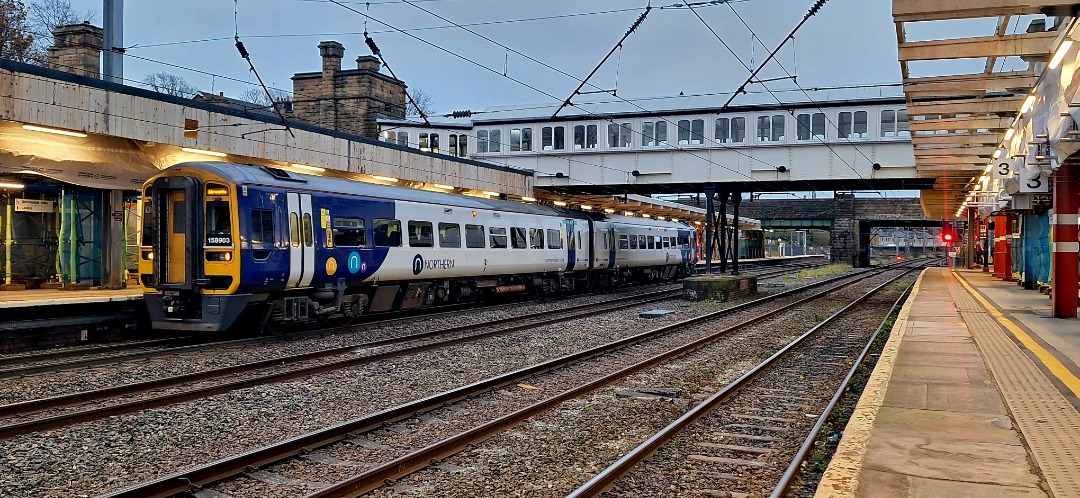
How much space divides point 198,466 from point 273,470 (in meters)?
0.56

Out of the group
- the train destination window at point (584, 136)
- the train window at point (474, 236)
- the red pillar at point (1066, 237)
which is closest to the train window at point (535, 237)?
the train window at point (474, 236)

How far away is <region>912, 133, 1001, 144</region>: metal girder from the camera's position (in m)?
17.8

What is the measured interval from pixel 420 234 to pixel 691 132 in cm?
1496

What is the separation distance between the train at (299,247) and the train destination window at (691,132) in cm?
1019


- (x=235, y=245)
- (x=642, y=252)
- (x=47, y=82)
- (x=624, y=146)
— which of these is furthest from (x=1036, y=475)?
(x=642, y=252)

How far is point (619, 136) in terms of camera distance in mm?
30078

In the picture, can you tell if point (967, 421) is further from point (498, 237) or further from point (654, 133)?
point (654, 133)

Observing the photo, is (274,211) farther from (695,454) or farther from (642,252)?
(642,252)

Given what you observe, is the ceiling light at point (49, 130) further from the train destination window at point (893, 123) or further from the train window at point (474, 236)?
the train destination window at point (893, 123)

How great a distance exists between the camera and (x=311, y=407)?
889cm

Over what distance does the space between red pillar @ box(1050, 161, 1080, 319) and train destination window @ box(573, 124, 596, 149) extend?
17565mm

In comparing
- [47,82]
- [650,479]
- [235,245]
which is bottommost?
[650,479]

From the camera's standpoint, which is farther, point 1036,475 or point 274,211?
point 274,211

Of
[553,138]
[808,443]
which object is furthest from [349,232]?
[553,138]
